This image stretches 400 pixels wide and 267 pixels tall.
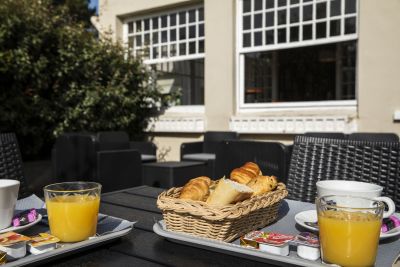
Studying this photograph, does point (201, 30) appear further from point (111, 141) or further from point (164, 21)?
point (111, 141)

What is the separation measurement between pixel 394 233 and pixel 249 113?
4.76m

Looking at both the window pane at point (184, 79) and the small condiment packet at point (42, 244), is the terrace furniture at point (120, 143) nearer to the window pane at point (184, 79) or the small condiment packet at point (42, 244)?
the window pane at point (184, 79)

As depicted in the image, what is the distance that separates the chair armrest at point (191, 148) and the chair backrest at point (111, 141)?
718 mm

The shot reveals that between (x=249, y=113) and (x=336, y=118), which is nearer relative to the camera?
(x=336, y=118)

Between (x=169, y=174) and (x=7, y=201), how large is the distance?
9.32ft

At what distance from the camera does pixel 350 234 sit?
0.73 meters

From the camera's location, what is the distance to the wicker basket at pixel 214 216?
0.85 metres

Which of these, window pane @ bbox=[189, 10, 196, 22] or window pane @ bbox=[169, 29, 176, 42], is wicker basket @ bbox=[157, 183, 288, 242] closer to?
window pane @ bbox=[189, 10, 196, 22]

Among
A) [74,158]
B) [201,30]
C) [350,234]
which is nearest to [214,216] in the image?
[350,234]

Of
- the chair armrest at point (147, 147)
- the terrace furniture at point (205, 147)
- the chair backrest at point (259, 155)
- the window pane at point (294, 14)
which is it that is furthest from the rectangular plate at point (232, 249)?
the window pane at point (294, 14)

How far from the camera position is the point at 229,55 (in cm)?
564

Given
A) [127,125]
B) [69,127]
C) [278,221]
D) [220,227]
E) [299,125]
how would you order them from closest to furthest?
[220,227] → [278,221] → [299,125] → [69,127] → [127,125]

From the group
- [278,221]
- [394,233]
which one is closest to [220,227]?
[278,221]

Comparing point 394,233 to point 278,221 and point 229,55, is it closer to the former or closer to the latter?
point 278,221
